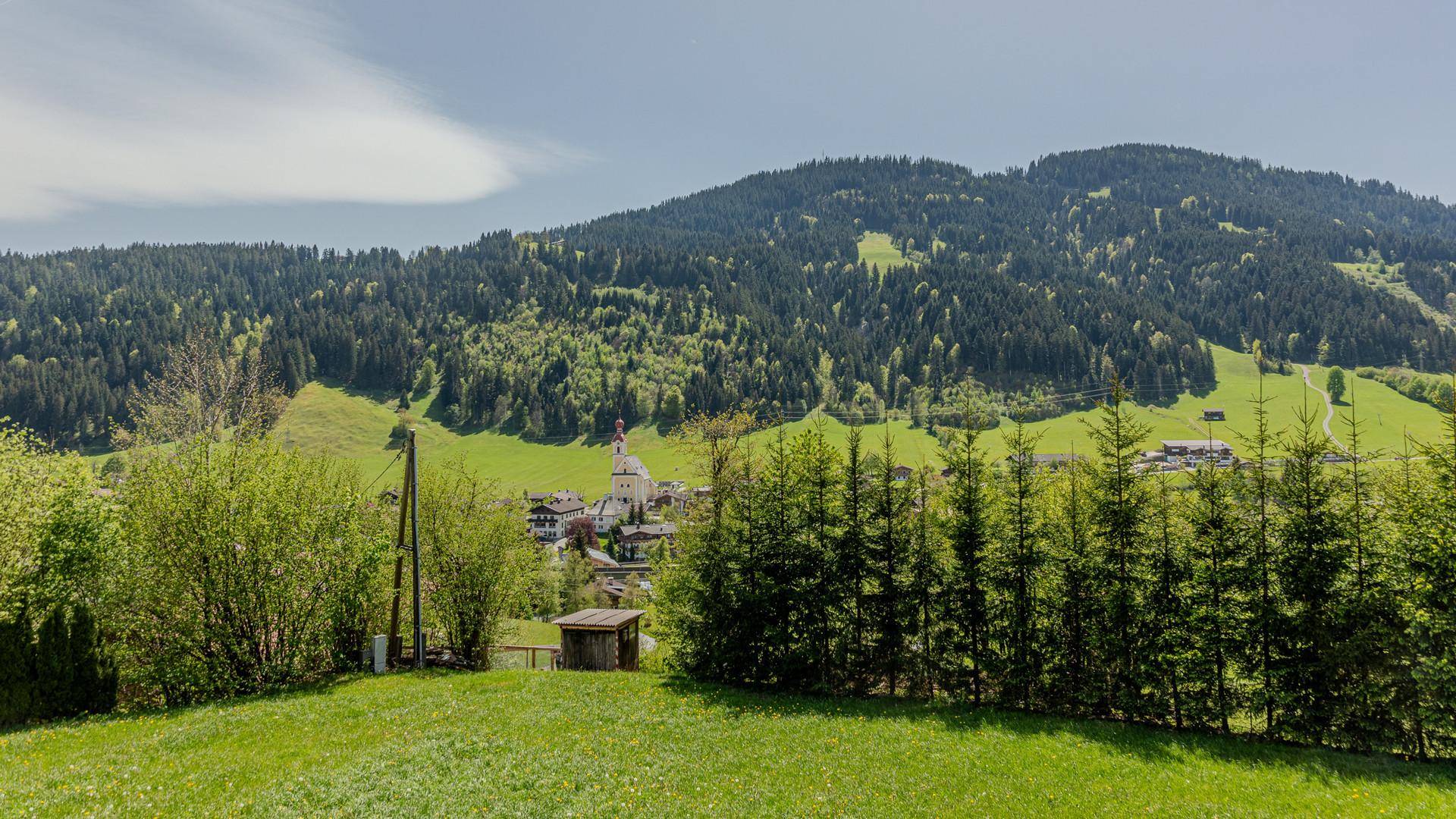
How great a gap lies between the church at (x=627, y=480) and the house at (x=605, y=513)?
6.27 feet

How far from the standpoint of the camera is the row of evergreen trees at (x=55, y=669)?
16.7 meters

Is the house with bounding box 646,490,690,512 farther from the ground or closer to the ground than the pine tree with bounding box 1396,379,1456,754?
closer to the ground

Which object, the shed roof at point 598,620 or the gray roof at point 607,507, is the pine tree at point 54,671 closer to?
the shed roof at point 598,620

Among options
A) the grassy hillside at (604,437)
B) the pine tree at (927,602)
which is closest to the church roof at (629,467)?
the grassy hillside at (604,437)

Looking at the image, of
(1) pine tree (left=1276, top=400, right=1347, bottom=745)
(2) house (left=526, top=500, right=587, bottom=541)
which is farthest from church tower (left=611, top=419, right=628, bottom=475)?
(1) pine tree (left=1276, top=400, right=1347, bottom=745)

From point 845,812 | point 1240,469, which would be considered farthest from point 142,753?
point 1240,469

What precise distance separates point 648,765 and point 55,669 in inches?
681

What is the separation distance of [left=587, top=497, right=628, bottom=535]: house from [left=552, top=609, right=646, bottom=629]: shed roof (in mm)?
94440

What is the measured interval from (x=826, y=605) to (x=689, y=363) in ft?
570

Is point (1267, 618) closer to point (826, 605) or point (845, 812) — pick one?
point (826, 605)

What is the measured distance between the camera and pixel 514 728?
15.6 meters

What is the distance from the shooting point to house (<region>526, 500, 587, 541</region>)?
11044 centimetres

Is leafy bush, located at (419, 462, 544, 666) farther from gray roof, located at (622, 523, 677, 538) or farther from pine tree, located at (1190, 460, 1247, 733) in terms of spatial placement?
gray roof, located at (622, 523, 677, 538)

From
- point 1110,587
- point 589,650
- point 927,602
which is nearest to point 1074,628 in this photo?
point 1110,587
